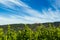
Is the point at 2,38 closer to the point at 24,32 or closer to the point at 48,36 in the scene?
the point at 24,32

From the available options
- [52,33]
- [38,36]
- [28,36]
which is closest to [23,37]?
[28,36]

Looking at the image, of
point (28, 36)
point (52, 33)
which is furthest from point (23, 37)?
point (52, 33)

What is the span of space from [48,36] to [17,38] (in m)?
3.29

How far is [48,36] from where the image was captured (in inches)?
783

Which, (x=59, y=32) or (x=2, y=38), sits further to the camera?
(x=59, y=32)

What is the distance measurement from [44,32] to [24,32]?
89.9 inches

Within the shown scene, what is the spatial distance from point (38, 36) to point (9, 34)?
3.16 m

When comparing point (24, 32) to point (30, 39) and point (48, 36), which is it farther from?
point (48, 36)

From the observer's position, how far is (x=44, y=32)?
20.5m

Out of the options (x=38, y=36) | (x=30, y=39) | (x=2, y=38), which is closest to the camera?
(x=2, y=38)

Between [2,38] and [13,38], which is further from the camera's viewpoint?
[13,38]

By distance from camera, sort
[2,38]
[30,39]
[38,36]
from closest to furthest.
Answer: [2,38] → [30,39] → [38,36]

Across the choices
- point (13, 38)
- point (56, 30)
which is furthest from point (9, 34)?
point (56, 30)

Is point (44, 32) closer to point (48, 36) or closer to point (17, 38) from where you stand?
point (48, 36)
